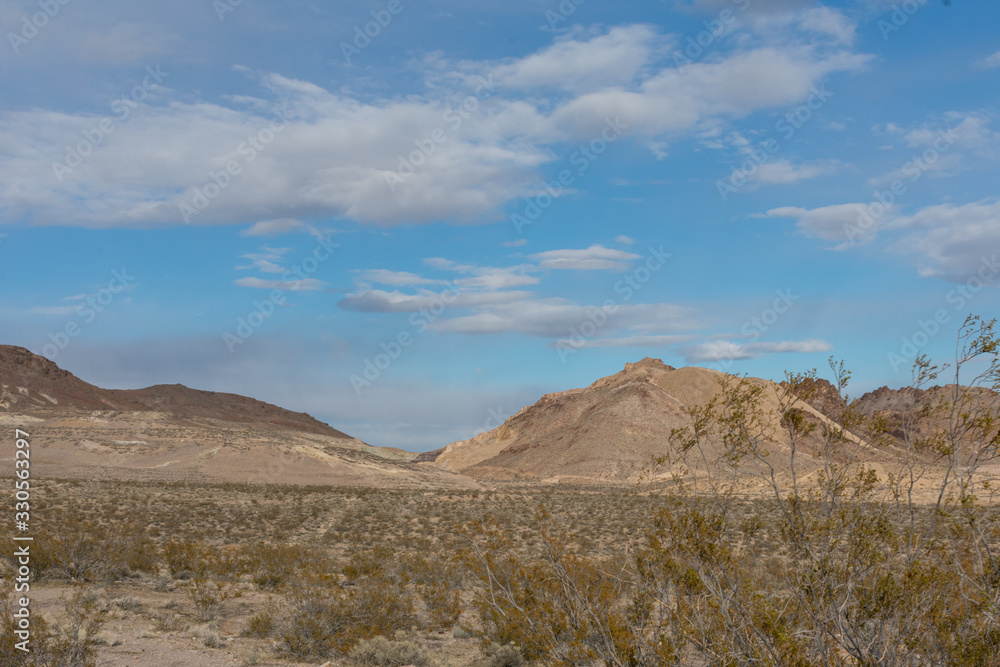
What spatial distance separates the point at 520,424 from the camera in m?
101

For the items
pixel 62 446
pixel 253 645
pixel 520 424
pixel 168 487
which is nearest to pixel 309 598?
pixel 253 645

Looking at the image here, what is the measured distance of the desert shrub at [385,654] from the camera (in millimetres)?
9906

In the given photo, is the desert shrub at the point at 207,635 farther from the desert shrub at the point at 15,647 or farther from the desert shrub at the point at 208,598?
the desert shrub at the point at 15,647

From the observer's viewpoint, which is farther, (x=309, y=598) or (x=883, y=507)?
(x=309, y=598)

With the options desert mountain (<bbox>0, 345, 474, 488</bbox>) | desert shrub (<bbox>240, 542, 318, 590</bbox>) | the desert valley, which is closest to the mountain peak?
desert mountain (<bbox>0, 345, 474, 488</bbox>)

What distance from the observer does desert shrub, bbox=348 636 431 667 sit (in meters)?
9.91

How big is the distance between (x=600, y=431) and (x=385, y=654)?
2830 inches

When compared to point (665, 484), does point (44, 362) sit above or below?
above

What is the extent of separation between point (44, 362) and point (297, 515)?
106861 millimetres

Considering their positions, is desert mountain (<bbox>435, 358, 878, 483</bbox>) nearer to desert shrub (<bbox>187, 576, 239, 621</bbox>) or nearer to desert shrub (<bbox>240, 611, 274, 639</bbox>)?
desert shrub (<bbox>187, 576, 239, 621</bbox>)

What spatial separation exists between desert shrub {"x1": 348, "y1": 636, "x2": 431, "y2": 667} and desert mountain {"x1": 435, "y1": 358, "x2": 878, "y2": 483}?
201 ft

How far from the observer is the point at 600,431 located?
3152 inches

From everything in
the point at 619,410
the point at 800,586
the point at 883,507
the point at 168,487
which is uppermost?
the point at 619,410

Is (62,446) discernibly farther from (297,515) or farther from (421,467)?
(297,515)
